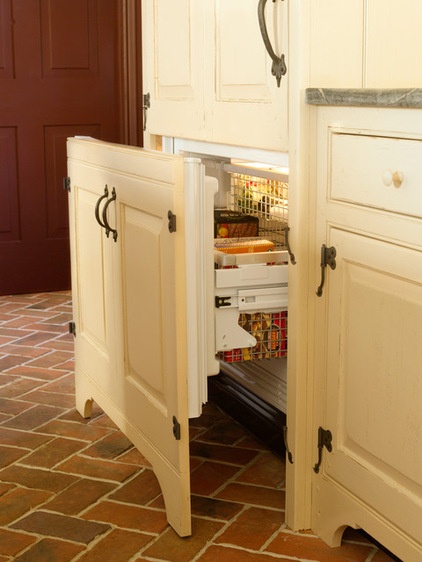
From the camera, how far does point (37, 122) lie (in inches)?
190

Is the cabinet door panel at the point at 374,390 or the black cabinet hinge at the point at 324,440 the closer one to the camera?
Result: the cabinet door panel at the point at 374,390

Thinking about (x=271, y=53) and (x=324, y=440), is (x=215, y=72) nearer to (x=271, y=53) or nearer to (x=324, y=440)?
A: (x=271, y=53)

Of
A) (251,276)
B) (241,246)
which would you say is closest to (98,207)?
(241,246)

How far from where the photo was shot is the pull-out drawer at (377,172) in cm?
172

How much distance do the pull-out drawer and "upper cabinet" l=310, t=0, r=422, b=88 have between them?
0.18 metres

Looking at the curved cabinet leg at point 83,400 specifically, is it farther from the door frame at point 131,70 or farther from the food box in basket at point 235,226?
the door frame at point 131,70

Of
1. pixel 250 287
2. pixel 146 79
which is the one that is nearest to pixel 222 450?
pixel 250 287

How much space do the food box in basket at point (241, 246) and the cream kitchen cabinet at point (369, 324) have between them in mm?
348

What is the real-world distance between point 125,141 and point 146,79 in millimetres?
1938

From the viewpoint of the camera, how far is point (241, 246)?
2430 millimetres

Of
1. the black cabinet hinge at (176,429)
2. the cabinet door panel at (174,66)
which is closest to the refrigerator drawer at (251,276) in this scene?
the black cabinet hinge at (176,429)

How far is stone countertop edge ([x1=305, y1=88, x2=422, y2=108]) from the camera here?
5.44ft

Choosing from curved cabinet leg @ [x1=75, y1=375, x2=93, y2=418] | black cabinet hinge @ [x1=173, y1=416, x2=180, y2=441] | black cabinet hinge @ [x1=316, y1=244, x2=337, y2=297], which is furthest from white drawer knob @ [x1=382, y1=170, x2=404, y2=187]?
curved cabinet leg @ [x1=75, y1=375, x2=93, y2=418]

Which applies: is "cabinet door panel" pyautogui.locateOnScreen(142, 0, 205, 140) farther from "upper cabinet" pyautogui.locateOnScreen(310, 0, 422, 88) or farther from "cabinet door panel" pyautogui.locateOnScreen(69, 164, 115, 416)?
"upper cabinet" pyautogui.locateOnScreen(310, 0, 422, 88)
